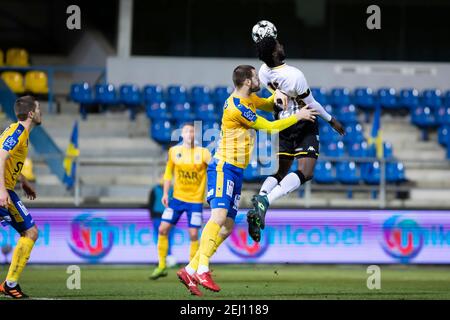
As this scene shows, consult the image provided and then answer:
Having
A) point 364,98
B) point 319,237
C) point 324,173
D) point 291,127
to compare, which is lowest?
point 319,237

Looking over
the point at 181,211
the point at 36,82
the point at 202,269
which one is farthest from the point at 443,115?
the point at 202,269

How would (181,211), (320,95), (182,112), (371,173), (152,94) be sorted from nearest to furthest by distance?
(181,211) < (371,173) < (182,112) < (320,95) < (152,94)

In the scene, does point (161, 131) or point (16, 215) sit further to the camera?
point (161, 131)

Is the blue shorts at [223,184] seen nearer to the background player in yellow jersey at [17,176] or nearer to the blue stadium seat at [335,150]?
the background player in yellow jersey at [17,176]

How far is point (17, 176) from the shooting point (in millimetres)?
11867

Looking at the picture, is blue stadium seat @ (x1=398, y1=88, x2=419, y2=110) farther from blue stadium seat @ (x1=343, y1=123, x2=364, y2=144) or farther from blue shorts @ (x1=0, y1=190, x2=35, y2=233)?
blue shorts @ (x1=0, y1=190, x2=35, y2=233)

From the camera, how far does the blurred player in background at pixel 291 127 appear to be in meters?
12.0

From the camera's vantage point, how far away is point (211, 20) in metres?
27.9

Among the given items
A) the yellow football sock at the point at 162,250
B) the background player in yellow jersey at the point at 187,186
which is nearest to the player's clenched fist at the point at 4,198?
the yellow football sock at the point at 162,250

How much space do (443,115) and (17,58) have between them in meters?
11.7

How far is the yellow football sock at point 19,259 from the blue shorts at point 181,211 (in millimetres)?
4266

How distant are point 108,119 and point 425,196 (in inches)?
329

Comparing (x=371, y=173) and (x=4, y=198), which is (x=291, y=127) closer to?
(x=4, y=198)
